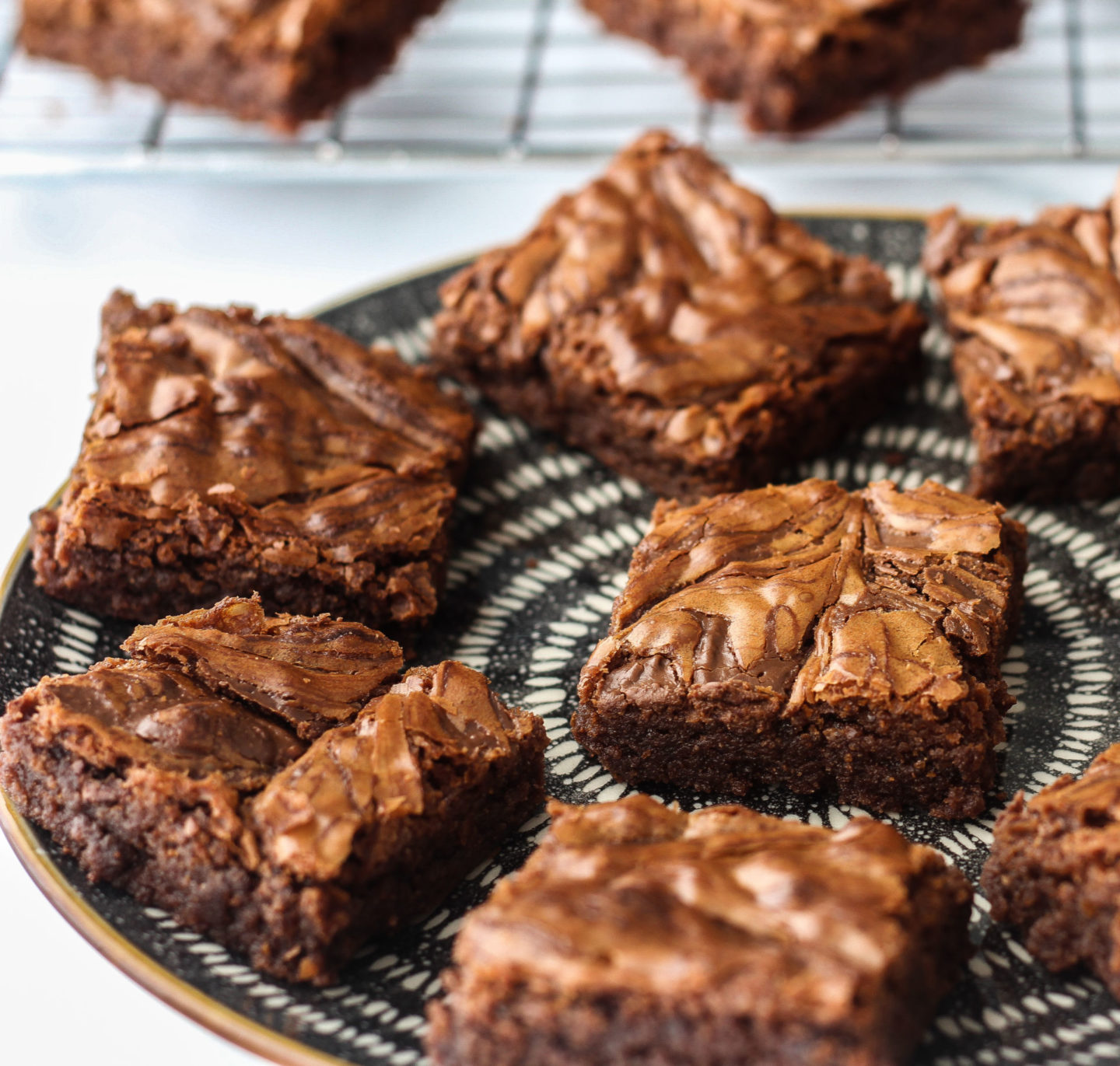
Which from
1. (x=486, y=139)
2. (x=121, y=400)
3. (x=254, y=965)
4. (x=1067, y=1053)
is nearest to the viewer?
(x=1067, y=1053)

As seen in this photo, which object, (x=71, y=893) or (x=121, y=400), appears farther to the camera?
(x=121, y=400)

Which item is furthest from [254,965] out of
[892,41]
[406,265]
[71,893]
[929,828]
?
[892,41]

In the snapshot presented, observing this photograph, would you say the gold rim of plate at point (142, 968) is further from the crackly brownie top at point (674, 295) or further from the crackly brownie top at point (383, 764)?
the crackly brownie top at point (674, 295)

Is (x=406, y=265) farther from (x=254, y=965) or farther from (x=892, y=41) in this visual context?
(x=254, y=965)

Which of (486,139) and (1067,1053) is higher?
(486,139)

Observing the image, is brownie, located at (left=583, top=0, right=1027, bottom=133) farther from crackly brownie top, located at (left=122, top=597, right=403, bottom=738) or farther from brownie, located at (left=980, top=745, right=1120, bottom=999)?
brownie, located at (left=980, top=745, right=1120, bottom=999)

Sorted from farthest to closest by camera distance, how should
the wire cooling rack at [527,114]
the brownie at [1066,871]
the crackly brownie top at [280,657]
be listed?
the wire cooling rack at [527,114], the crackly brownie top at [280,657], the brownie at [1066,871]

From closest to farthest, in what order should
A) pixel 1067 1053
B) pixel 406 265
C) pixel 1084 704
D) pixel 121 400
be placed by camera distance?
1. pixel 1067 1053
2. pixel 1084 704
3. pixel 121 400
4. pixel 406 265

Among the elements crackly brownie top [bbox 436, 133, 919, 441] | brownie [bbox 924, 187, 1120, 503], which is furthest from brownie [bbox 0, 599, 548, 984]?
brownie [bbox 924, 187, 1120, 503]

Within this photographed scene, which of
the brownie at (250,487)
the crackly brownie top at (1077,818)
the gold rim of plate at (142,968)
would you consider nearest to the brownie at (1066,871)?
the crackly brownie top at (1077,818)
